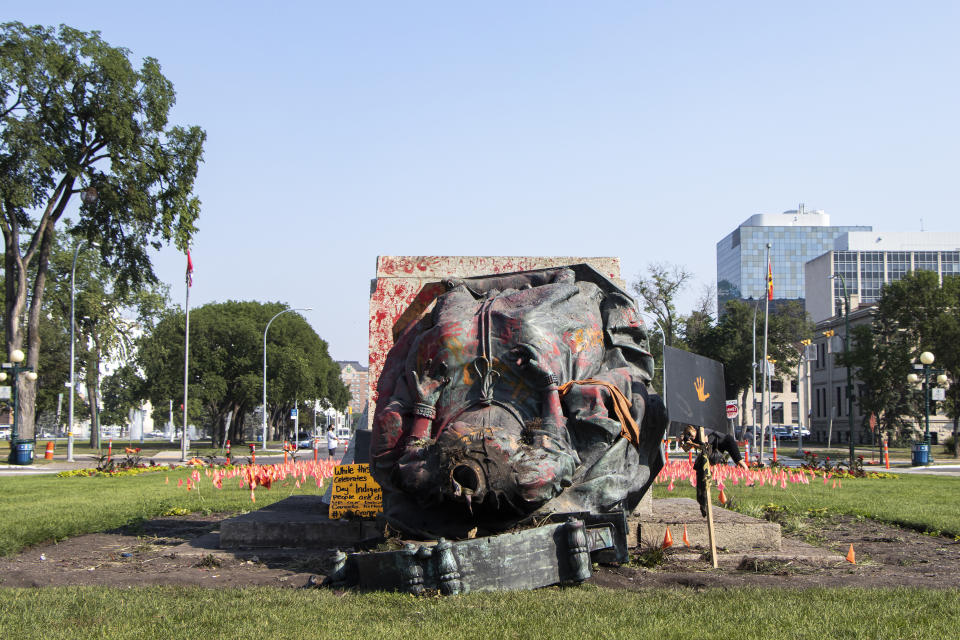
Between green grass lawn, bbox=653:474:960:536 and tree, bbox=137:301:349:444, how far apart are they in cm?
4967

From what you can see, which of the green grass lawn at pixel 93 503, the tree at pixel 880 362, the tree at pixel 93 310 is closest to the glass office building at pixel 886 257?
the tree at pixel 880 362

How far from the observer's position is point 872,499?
15.3 metres

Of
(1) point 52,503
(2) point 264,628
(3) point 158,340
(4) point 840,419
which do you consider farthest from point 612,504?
(4) point 840,419

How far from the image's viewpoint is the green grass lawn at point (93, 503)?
34.1 feet

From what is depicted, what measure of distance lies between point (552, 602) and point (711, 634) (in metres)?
1.05

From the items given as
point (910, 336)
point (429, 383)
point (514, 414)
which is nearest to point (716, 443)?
point (514, 414)

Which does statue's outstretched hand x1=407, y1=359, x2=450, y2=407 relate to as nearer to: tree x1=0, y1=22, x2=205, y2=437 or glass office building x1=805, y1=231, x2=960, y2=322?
tree x1=0, y1=22, x2=205, y2=437

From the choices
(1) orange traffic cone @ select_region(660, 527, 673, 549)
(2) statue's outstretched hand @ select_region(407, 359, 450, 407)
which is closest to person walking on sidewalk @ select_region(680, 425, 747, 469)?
(1) orange traffic cone @ select_region(660, 527, 673, 549)

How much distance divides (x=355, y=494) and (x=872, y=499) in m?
9.97

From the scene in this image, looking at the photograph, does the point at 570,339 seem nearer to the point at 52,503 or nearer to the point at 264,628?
the point at 264,628

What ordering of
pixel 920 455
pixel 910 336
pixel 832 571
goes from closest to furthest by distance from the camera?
pixel 832 571 → pixel 920 455 → pixel 910 336

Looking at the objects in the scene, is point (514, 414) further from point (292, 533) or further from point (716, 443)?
point (716, 443)

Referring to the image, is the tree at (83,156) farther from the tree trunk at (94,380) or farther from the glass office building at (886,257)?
the glass office building at (886,257)

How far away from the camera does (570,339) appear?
24.0 feet
